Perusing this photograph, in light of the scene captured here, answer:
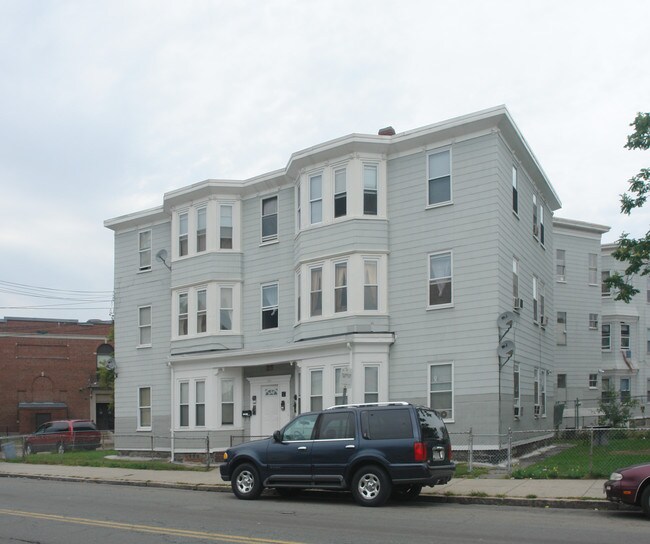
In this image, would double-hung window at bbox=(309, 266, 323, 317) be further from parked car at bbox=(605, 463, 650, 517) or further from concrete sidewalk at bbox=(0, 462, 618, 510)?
parked car at bbox=(605, 463, 650, 517)

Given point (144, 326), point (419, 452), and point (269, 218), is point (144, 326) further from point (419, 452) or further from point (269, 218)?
point (419, 452)

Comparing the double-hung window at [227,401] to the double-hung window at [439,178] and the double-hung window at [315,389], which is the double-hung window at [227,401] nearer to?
the double-hung window at [315,389]

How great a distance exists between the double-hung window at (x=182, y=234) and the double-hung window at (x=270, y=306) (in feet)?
12.3

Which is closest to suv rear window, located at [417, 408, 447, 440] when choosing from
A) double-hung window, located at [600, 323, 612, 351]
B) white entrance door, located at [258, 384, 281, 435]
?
white entrance door, located at [258, 384, 281, 435]

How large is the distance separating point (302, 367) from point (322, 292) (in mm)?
2379

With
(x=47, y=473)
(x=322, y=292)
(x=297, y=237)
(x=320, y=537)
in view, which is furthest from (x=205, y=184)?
(x=320, y=537)

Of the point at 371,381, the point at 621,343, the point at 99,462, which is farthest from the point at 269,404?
the point at 621,343

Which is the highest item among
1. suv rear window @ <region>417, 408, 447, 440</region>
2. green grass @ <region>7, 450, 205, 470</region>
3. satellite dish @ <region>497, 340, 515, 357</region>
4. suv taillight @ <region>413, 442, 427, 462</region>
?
satellite dish @ <region>497, 340, 515, 357</region>

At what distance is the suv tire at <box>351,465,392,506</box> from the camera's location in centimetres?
1510

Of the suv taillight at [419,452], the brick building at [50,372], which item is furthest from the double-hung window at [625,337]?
the brick building at [50,372]

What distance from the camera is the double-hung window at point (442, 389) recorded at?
22.4m

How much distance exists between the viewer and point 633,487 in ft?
42.7

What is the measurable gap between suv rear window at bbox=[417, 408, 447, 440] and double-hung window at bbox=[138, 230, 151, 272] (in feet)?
59.9

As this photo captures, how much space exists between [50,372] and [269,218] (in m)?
34.7
